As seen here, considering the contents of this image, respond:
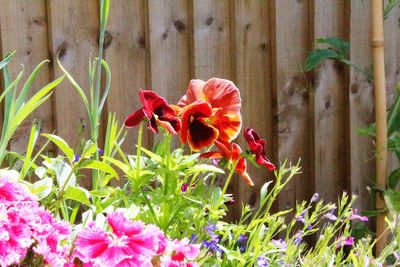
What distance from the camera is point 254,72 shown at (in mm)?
3240

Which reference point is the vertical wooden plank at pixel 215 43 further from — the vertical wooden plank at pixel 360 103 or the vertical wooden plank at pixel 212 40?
the vertical wooden plank at pixel 360 103

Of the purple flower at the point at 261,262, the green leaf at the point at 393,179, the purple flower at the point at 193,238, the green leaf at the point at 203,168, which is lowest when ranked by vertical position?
the green leaf at the point at 393,179

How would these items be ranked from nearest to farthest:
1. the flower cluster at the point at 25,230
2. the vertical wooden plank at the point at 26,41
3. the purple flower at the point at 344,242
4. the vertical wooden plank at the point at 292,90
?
the flower cluster at the point at 25,230, the purple flower at the point at 344,242, the vertical wooden plank at the point at 26,41, the vertical wooden plank at the point at 292,90

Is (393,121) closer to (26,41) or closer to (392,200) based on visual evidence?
(392,200)

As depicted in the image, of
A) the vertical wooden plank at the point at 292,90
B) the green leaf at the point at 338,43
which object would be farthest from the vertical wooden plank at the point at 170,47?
the green leaf at the point at 338,43

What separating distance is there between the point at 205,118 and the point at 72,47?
4.73 ft

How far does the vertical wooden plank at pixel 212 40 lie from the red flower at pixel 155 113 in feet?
4.98

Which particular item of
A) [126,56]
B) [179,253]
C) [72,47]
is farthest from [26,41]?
[179,253]

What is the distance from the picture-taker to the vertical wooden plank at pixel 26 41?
2846 mm

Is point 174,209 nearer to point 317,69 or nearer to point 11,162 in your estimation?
point 11,162

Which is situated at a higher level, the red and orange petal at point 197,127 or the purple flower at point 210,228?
the red and orange petal at point 197,127

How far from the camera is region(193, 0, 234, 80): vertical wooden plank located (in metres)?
3.11

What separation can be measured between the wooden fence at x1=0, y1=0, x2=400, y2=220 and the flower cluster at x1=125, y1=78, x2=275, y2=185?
1.34 m

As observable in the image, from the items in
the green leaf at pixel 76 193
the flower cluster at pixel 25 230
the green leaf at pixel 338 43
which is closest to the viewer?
the flower cluster at pixel 25 230
